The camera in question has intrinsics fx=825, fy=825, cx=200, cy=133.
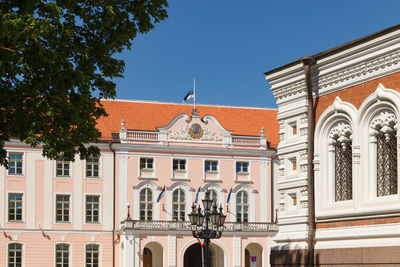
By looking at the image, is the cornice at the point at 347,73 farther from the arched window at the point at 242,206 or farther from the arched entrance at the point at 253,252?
the arched entrance at the point at 253,252

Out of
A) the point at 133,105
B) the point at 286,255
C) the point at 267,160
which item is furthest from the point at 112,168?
the point at 286,255

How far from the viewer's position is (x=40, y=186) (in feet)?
176

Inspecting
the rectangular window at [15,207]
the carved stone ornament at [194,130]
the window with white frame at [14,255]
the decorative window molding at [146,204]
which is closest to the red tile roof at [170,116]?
the carved stone ornament at [194,130]

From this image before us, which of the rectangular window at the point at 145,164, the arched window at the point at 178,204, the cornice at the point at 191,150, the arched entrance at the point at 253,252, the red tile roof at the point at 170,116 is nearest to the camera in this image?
the cornice at the point at 191,150

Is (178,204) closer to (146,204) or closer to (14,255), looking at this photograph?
(146,204)

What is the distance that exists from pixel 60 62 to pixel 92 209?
39.3 metres

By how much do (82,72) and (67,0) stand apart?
1.47 meters

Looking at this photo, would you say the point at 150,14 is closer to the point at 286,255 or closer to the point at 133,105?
the point at 286,255

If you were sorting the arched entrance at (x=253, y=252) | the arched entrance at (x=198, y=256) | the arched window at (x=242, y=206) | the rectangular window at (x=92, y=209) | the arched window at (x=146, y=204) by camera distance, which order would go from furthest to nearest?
the arched entrance at (x=253, y=252), the arched window at (x=242, y=206), the arched entrance at (x=198, y=256), the arched window at (x=146, y=204), the rectangular window at (x=92, y=209)

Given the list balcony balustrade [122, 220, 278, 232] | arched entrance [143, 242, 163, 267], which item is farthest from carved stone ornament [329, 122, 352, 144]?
arched entrance [143, 242, 163, 267]

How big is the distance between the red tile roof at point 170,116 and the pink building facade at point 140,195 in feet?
0.46

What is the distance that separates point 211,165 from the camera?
57.0 metres

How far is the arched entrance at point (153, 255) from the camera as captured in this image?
181 feet

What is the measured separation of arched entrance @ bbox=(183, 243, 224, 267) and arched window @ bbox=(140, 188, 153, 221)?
13.1 feet
